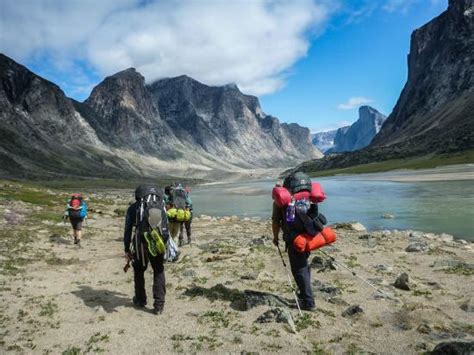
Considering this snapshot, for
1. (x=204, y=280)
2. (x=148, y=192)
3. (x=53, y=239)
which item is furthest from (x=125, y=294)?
(x=53, y=239)

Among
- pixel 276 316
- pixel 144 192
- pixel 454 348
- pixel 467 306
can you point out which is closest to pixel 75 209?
pixel 144 192

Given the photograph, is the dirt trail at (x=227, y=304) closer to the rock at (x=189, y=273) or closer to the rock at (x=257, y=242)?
the rock at (x=189, y=273)

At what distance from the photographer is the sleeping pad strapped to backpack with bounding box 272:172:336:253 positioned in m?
10.4

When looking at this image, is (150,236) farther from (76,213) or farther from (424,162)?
(424,162)

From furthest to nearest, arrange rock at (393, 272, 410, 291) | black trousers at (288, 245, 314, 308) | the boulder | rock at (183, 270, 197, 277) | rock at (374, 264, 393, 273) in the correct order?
rock at (374, 264, 393, 273), rock at (183, 270, 197, 277), rock at (393, 272, 410, 291), black trousers at (288, 245, 314, 308), the boulder

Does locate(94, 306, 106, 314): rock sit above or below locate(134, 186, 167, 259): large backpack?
below

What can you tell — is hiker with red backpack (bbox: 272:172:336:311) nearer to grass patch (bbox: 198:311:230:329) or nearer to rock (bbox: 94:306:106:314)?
grass patch (bbox: 198:311:230:329)

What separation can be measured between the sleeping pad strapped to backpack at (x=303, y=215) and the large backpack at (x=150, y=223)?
10.5ft

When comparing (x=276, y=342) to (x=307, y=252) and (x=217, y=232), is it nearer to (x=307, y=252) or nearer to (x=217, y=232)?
(x=307, y=252)

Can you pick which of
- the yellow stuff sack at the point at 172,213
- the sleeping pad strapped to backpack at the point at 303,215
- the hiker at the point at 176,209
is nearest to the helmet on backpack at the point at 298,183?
the sleeping pad strapped to backpack at the point at 303,215

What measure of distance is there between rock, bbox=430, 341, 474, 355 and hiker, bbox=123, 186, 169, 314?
675cm

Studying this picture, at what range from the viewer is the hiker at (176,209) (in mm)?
19516

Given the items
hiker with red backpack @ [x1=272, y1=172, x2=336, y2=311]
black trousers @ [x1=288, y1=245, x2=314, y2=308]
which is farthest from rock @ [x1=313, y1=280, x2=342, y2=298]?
hiker with red backpack @ [x1=272, y1=172, x2=336, y2=311]

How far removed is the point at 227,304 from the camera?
1141cm
